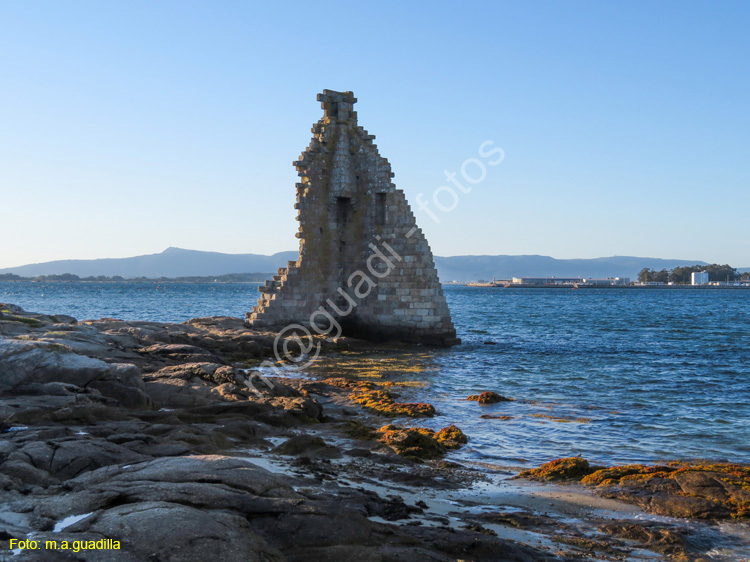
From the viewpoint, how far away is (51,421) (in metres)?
8.54

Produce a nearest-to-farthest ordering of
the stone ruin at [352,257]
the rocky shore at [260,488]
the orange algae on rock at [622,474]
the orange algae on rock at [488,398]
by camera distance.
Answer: the rocky shore at [260,488]
the orange algae on rock at [622,474]
the orange algae on rock at [488,398]
the stone ruin at [352,257]

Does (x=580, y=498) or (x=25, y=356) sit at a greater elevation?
(x=25, y=356)

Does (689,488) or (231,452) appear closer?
(689,488)

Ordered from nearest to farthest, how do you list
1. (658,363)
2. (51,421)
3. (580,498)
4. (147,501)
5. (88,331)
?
(147,501)
(580,498)
(51,421)
(88,331)
(658,363)

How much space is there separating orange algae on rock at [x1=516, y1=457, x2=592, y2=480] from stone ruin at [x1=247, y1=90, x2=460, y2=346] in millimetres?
16822

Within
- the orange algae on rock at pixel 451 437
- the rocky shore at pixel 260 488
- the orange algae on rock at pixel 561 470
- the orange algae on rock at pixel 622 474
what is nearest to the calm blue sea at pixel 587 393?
the orange algae on rock at pixel 451 437

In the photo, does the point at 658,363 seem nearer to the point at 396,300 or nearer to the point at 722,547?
the point at 396,300

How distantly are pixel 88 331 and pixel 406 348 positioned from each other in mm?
12274

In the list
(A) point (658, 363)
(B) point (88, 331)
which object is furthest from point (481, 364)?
(B) point (88, 331)

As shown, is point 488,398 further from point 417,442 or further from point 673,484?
point 673,484

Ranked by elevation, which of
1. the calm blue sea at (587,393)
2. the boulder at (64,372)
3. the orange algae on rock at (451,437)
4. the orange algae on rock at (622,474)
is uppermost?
the boulder at (64,372)

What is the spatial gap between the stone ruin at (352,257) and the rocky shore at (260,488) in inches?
519

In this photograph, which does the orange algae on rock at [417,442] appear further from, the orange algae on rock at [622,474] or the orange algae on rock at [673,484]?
the orange algae on rock at [622,474]

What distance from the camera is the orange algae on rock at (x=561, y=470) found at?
29.4ft
